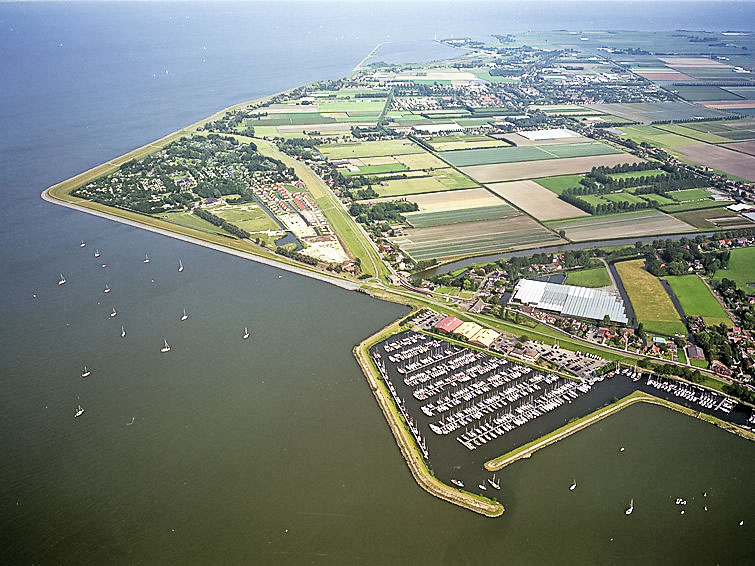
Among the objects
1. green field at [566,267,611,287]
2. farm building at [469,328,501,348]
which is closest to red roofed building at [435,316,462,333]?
farm building at [469,328,501,348]

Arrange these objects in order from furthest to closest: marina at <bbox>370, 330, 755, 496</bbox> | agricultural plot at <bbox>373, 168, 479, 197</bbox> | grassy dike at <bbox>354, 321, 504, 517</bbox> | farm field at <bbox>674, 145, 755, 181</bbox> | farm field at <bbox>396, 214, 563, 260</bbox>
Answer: farm field at <bbox>674, 145, 755, 181</bbox>
agricultural plot at <bbox>373, 168, 479, 197</bbox>
farm field at <bbox>396, 214, 563, 260</bbox>
marina at <bbox>370, 330, 755, 496</bbox>
grassy dike at <bbox>354, 321, 504, 517</bbox>

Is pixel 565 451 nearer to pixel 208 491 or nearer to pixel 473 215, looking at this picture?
pixel 208 491

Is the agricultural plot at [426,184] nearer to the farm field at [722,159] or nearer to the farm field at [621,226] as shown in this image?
the farm field at [621,226]

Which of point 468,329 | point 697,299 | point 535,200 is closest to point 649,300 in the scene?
point 697,299

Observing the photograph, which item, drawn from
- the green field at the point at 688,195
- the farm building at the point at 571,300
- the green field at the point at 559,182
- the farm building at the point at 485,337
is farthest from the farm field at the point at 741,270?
the farm building at the point at 485,337

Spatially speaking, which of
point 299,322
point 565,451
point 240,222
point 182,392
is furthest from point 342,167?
point 565,451

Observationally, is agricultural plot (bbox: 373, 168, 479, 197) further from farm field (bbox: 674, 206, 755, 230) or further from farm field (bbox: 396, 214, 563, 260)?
farm field (bbox: 674, 206, 755, 230)

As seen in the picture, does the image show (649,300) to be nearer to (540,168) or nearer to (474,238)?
(474,238)
